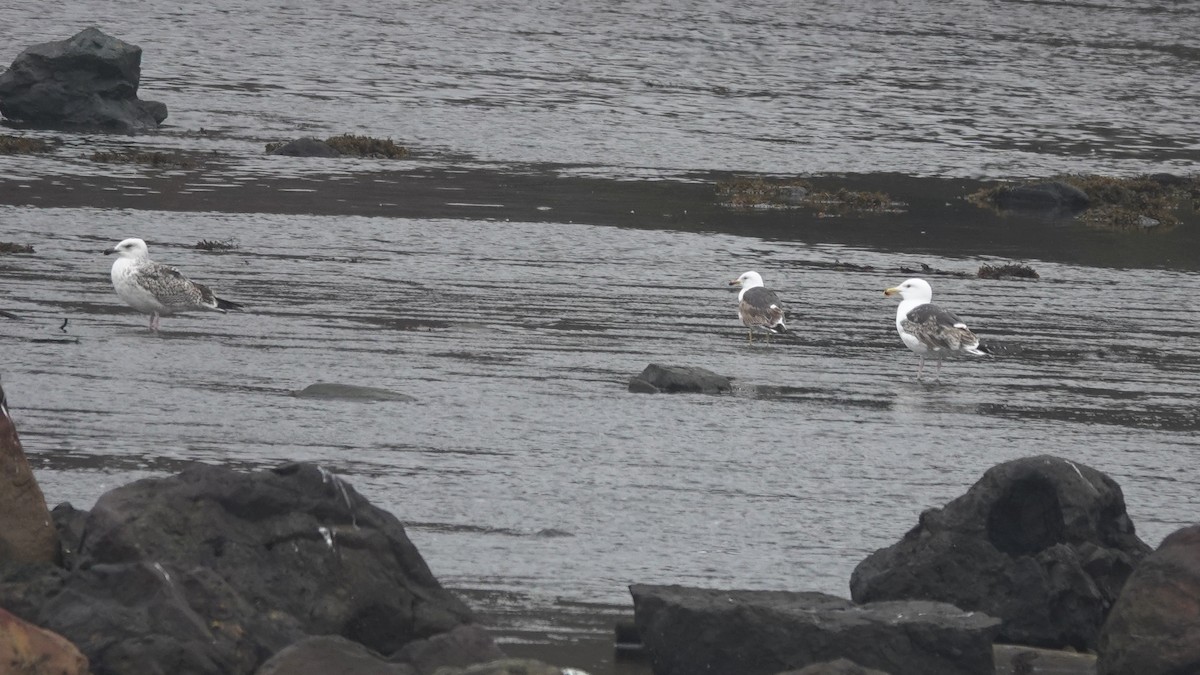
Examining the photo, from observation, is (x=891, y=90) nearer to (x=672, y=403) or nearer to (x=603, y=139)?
(x=603, y=139)

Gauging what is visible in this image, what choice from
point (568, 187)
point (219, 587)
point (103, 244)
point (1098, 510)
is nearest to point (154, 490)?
point (219, 587)

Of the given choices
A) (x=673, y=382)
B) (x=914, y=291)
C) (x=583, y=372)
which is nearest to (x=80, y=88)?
(x=914, y=291)

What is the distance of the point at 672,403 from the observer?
13766 millimetres

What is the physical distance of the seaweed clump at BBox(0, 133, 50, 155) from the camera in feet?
97.1

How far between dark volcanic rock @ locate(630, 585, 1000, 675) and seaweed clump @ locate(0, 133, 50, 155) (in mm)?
23714

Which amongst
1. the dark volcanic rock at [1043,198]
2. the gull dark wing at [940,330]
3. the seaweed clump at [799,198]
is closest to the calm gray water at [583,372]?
the gull dark wing at [940,330]

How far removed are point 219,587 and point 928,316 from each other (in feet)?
30.0

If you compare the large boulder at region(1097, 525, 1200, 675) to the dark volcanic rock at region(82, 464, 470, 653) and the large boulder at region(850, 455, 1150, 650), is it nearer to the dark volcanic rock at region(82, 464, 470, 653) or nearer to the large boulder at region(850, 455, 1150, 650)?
the large boulder at region(850, 455, 1150, 650)

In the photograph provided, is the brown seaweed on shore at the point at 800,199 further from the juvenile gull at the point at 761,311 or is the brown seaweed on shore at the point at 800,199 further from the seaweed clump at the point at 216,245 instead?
the juvenile gull at the point at 761,311

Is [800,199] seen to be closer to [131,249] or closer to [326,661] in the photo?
[131,249]

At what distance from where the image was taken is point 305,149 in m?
32.1

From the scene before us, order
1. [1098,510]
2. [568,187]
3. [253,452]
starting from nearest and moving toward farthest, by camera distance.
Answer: [1098,510] < [253,452] < [568,187]

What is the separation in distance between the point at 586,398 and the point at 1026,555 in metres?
5.19

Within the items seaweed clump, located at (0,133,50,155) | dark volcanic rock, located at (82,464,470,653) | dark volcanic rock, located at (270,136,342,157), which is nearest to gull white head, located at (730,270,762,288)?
dark volcanic rock, located at (82,464,470,653)
